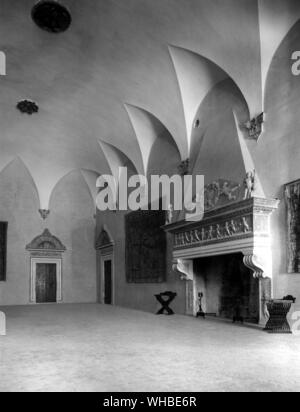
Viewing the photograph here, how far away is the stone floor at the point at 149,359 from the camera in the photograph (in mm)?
3879

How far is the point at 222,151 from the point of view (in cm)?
941

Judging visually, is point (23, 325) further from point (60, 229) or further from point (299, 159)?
point (60, 229)

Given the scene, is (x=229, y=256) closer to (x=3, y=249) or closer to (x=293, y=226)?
(x=293, y=226)

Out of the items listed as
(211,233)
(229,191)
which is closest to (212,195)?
(229,191)

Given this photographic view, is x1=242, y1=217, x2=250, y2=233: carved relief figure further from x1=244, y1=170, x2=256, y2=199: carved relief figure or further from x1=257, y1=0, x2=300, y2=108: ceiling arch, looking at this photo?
x1=257, y1=0, x2=300, y2=108: ceiling arch

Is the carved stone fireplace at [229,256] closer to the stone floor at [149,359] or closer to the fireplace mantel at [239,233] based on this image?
the fireplace mantel at [239,233]

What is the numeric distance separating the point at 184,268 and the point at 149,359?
234 inches

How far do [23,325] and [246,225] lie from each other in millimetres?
5327

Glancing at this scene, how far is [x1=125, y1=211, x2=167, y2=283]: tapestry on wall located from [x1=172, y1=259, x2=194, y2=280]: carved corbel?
142 cm

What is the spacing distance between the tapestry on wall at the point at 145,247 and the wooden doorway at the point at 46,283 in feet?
14.6

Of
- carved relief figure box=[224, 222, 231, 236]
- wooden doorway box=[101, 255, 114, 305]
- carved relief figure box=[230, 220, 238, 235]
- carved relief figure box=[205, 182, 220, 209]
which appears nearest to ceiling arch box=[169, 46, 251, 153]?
carved relief figure box=[205, 182, 220, 209]

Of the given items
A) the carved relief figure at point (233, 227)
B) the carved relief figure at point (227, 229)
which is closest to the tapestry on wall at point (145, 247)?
the carved relief figure at point (227, 229)

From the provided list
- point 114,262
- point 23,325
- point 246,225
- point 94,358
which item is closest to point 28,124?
point 114,262

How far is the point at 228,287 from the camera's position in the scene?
9.96m
